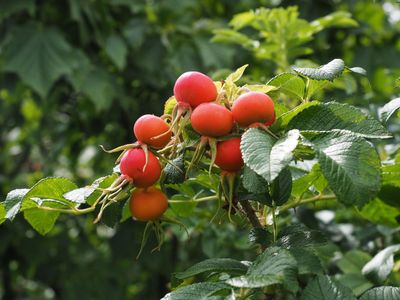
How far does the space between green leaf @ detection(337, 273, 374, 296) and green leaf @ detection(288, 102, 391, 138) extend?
16.2 inches

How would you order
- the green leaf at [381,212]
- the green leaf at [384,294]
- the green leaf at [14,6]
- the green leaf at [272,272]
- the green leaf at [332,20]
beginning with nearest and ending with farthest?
the green leaf at [272,272]
the green leaf at [384,294]
the green leaf at [381,212]
the green leaf at [332,20]
the green leaf at [14,6]

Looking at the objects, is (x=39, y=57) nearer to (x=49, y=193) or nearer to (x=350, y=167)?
(x=49, y=193)

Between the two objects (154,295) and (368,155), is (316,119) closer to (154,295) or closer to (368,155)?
(368,155)

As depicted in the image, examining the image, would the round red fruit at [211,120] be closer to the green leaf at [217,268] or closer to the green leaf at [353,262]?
the green leaf at [217,268]

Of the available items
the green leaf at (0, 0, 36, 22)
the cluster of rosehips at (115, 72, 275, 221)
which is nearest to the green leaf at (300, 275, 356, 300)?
the cluster of rosehips at (115, 72, 275, 221)

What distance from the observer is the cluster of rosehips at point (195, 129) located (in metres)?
0.66

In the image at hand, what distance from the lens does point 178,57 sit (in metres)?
2.21

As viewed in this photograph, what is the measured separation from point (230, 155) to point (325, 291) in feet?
0.54

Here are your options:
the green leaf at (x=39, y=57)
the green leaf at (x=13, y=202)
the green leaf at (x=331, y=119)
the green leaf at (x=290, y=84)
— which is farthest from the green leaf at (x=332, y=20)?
the green leaf at (x=39, y=57)

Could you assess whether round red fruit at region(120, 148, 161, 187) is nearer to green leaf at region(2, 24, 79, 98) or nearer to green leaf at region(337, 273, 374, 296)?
green leaf at region(337, 273, 374, 296)

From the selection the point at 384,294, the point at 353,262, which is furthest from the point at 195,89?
the point at 353,262

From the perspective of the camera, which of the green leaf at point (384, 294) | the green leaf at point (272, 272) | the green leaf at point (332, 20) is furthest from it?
the green leaf at point (332, 20)

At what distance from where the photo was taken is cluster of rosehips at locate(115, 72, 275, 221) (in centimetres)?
66

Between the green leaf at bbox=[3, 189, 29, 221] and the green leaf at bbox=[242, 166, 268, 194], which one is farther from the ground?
the green leaf at bbox=[242, 166, 268, 194]
